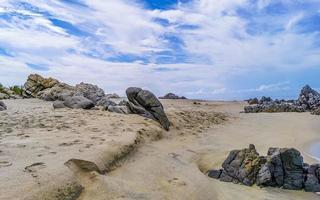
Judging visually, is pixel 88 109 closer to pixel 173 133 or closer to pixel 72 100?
pixel 72 100

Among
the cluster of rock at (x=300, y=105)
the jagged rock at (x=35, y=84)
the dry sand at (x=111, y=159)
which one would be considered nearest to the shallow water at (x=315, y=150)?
the dry sand at (x=111, y=159)

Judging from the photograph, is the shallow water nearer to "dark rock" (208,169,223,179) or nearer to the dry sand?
the dry sand

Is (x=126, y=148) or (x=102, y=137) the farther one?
(x=102, y=137)

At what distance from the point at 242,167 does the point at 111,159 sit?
326 cm

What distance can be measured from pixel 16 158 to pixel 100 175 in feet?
5.30

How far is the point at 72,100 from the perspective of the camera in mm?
17891

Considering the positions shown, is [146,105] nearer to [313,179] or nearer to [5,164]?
[313,179]

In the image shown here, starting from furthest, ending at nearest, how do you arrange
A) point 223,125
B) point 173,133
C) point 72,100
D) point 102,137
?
1. point 223,125
2. point 72,100
3. point 173,133
4. point 102,137

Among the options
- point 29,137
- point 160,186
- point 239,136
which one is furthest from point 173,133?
point 160,186

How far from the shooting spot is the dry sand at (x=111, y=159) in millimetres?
6152

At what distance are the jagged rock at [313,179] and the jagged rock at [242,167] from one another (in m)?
1.08

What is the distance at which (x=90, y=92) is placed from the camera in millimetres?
24141

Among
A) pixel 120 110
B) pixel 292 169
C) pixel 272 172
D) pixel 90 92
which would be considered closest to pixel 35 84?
pixel 90 92

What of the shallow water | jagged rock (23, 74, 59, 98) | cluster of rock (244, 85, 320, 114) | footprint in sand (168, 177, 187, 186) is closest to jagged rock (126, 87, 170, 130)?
the shallow water
